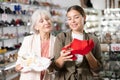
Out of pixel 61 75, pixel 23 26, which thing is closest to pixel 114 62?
pixel 61 75

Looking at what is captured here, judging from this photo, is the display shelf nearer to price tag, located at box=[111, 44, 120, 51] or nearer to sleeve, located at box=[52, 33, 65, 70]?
price tag, located at box=[111, 44, 120, 51]

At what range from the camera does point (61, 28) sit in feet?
36.7

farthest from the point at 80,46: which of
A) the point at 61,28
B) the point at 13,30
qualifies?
the point at 61,28

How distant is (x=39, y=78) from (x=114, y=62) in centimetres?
194

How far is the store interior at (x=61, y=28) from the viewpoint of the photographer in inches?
146

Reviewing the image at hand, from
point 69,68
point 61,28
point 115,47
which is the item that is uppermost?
point 69,68

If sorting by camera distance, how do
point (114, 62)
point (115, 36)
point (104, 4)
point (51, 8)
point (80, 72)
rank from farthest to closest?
point (104, 4) → point (51, 8) → point (115, 36) → point (114, 62) → point (80, 72)

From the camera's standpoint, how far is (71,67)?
5.31ft

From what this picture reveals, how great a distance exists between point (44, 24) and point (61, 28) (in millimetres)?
9155

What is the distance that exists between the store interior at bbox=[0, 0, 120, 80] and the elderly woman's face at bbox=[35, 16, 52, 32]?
1823 mm

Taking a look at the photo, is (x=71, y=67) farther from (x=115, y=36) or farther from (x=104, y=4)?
(x=104, y=4)

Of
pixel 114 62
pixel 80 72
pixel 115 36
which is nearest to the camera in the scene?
pixel 80 72

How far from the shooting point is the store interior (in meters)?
3.71

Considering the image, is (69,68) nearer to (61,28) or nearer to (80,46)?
(80,46)
